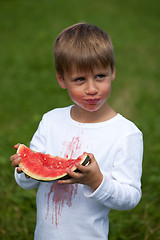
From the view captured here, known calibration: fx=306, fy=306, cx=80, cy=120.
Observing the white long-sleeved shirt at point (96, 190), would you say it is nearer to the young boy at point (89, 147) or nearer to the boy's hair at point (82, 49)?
the young boy at point (89, 147)

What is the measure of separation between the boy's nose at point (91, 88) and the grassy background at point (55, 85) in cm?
180

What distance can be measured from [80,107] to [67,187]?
22.7 inches

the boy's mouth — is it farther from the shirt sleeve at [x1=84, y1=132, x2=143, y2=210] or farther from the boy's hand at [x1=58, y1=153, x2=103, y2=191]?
the boy's hand at [x1=58, y1=153, x2=103, y2=191]

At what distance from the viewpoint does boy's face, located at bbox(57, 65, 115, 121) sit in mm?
2020

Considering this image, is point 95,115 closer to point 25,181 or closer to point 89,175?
point 89,175

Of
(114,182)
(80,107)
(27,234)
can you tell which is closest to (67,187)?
(114,182)

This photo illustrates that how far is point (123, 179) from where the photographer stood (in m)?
1.90

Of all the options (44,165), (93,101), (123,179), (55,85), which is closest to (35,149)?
(44,165)

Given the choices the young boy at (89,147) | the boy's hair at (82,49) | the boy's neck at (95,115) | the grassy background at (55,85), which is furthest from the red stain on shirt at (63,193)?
the grassy background at (55,85)

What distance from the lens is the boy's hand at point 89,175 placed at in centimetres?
174

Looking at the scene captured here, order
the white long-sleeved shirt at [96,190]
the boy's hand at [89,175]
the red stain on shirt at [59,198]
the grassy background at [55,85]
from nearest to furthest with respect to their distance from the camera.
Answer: the boy's hand at [89,175]
the white long-sleeved shirt at [96,190]
the red stain on shirt at [59,198]
the grassy background at [55,85]

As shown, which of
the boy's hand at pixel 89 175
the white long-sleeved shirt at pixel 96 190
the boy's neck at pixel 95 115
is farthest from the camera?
the boy's neck at pixel 95 115

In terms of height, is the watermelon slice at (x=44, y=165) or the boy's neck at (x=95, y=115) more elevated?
the boy's neck at (x=95, y=115)

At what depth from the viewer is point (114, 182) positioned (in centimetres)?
186
